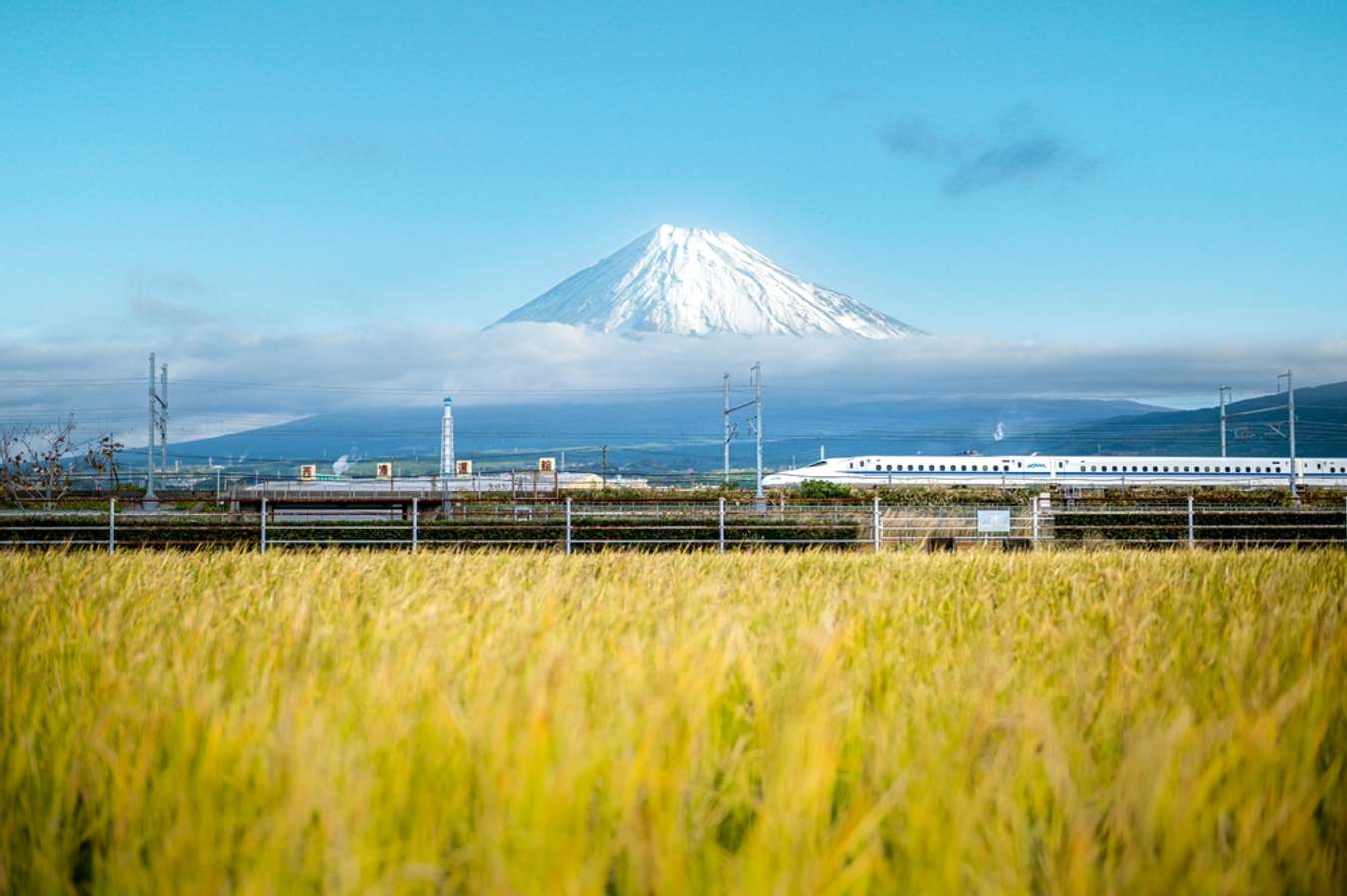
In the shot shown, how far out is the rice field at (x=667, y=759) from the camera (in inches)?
67.7

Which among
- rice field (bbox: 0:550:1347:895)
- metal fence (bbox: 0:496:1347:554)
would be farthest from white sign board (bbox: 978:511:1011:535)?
rice field (bbox: 0:550:1347:895)

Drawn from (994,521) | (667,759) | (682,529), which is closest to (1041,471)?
(994,521)

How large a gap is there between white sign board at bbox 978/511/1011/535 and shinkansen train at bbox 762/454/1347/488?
42640 millimetres

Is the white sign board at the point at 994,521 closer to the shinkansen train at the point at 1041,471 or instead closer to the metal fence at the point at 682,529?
the metal fence at the point at 682,529

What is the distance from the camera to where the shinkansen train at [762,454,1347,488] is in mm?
66062

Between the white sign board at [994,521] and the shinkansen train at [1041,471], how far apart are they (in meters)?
42.6

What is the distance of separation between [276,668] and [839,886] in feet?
6.93

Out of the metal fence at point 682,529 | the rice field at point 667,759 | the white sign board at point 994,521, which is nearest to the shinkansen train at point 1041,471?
the metal fence at point 682,529

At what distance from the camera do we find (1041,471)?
7706 centimetres

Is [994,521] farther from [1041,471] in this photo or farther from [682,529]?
[1041,471]

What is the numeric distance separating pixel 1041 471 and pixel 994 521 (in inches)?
2431

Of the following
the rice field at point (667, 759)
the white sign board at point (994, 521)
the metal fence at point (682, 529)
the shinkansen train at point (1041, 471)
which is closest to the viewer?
the rice field at point (667, 759)

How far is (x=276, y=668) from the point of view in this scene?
10.4 feet

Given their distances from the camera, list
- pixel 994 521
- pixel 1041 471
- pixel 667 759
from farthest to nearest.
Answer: pixel 1041 471, pixel 994 521, pixel 667 759
